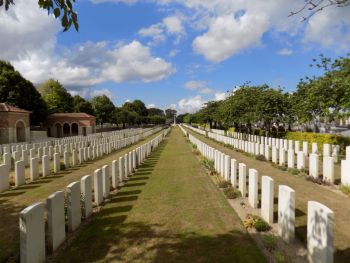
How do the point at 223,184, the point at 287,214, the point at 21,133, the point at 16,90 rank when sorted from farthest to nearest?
the point at 16,90 < the point at 21,133 < the point at 223,184 < the point at 287,214

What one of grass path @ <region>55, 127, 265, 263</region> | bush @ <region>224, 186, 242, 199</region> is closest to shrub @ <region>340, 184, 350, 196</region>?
bush @ <region>224, 186, 242, 199</region>

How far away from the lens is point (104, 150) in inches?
880

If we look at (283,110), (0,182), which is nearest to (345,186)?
(0,182)

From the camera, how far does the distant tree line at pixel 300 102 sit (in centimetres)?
1800

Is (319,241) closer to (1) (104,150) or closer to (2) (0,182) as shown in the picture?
(2) (0,182)

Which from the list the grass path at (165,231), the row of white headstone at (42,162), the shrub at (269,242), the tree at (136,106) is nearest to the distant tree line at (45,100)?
the row of white headstone at (42,162)

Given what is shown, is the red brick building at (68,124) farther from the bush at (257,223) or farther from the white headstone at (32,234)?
the white headstone at (32,234)

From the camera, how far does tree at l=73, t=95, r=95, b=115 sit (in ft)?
243

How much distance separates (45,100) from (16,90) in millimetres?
20132

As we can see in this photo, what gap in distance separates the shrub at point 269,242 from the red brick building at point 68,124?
5530 centimetres

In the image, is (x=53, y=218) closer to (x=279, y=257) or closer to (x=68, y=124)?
(x=279, y=257)

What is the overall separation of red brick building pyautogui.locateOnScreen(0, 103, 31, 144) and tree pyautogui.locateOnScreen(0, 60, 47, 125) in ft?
21.5

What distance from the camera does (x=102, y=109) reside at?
83250 millimetres

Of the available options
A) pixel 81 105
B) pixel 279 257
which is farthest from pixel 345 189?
pixel 81 105
